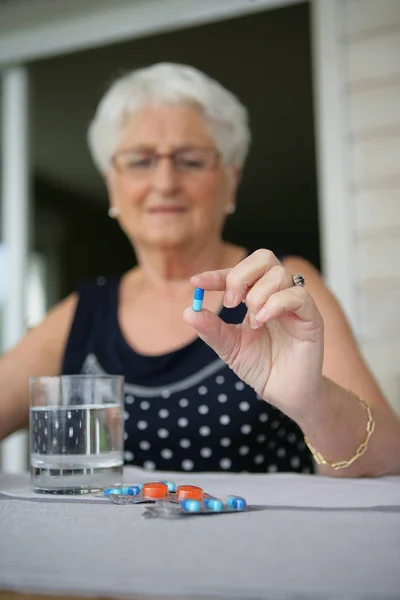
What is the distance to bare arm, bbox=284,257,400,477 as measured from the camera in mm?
852

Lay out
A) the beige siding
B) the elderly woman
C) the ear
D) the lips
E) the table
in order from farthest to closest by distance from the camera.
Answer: the beige siding → the ear → the lips → the elderly woman → the table

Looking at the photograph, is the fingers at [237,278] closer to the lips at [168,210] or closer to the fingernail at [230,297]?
the fingernail at [230,297]

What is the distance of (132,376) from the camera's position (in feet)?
4.40

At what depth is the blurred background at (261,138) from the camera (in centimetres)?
220

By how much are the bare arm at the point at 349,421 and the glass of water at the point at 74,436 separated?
0.85 ft

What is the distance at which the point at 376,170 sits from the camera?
221 centimetres

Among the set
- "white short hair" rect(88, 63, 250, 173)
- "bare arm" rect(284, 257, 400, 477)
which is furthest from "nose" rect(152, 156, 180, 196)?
"bare arm" rect(284, 257, 400, 477)

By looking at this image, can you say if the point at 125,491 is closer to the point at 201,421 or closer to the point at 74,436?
the point at 74,436

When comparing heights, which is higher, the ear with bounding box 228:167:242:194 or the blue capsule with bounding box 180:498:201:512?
the ear with bounding box 228:167:242:194

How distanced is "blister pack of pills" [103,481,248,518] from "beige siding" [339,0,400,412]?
1.57m

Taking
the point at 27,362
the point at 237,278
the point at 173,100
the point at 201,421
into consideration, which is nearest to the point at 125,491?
the point at 237,278

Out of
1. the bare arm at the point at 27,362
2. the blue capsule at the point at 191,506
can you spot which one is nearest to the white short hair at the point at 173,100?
the bare arm at the point at 27,362

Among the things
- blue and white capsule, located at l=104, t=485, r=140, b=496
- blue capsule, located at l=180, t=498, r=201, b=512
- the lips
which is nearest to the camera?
blue capsule, located at l=180, t=498, r=201, b=512

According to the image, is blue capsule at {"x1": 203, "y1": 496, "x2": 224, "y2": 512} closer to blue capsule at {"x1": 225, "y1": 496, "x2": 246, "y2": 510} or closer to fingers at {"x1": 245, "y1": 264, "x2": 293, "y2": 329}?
blue capsule at {"x1": 225, "y1": 496, "x2": 246, "y2": 510}
